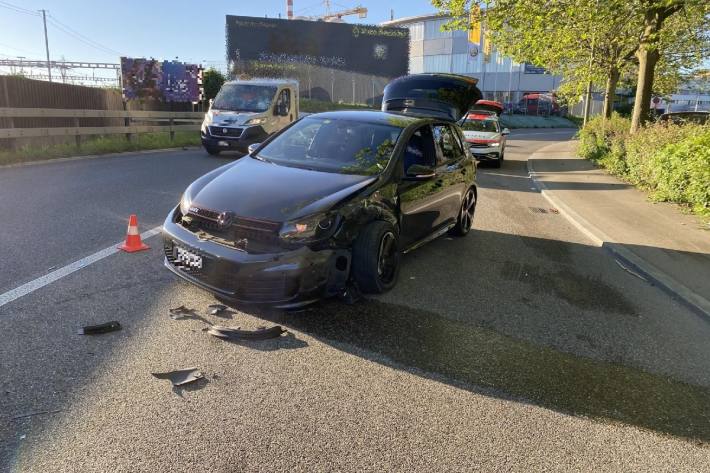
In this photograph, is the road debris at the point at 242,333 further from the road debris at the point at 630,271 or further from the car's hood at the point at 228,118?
the car's hood at the point at 228,118

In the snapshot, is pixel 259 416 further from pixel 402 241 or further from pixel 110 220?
pixel 110 220

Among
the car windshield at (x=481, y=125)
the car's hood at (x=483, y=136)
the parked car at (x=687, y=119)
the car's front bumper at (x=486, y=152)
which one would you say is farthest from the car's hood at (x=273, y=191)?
the car windshield at (x=481, y=125)

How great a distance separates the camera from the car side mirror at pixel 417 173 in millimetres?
5266

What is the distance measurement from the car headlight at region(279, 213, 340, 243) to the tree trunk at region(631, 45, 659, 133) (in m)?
14.4

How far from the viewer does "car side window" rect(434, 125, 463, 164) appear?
21.0ft

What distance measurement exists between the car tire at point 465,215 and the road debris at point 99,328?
15.1ft

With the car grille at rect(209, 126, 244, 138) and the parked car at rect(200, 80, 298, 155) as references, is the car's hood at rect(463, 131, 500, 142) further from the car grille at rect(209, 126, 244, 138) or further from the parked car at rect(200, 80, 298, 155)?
the car grille at rect(209, 126, 244, 138)

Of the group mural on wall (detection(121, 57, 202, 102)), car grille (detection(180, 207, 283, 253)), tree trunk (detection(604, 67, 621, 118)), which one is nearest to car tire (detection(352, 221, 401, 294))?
car grille (detection(180, 207, 283, 253))

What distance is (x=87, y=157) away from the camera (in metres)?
13.9

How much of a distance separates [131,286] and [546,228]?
6.58 metres

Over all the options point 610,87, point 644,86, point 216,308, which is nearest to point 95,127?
point 216,308

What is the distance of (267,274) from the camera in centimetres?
388

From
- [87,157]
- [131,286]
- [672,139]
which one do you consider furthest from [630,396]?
[87,157]

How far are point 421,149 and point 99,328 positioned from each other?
3.63 m
